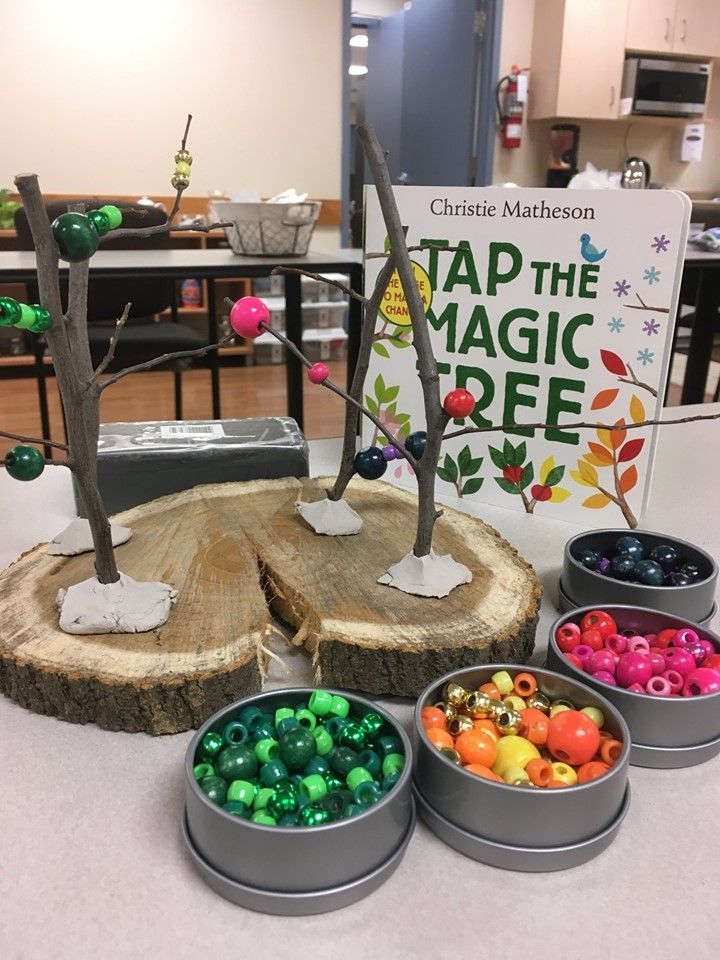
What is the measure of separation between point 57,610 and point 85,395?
0.21 m

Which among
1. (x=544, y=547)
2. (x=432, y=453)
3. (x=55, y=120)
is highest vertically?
(x=55, y=120)

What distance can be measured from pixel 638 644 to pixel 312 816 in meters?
0.33

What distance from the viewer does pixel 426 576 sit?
0.75 m

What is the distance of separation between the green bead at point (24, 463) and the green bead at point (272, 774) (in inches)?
11.1

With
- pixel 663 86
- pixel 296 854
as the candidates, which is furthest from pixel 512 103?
pixel 296 854

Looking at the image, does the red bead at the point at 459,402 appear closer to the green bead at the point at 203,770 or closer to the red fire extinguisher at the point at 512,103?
the green bead at the point at 203,770

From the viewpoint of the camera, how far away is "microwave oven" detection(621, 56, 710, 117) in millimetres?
3881

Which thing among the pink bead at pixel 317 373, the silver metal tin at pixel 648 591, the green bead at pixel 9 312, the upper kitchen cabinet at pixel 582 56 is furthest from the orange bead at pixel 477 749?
the upper kitchen cabinet at pixel 582 56

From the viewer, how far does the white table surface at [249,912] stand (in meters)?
0.47

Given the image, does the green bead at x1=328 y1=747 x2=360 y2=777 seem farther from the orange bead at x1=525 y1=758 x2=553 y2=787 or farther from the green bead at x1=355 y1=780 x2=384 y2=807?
the orange bead at x1=525 y1=758 x2=553 y2=787

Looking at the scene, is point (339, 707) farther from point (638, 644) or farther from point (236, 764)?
point (638, 644)

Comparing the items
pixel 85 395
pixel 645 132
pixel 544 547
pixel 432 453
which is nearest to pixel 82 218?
pixel 85 395

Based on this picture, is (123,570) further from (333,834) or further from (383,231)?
(383,231)

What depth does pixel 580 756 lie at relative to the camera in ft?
1.83
